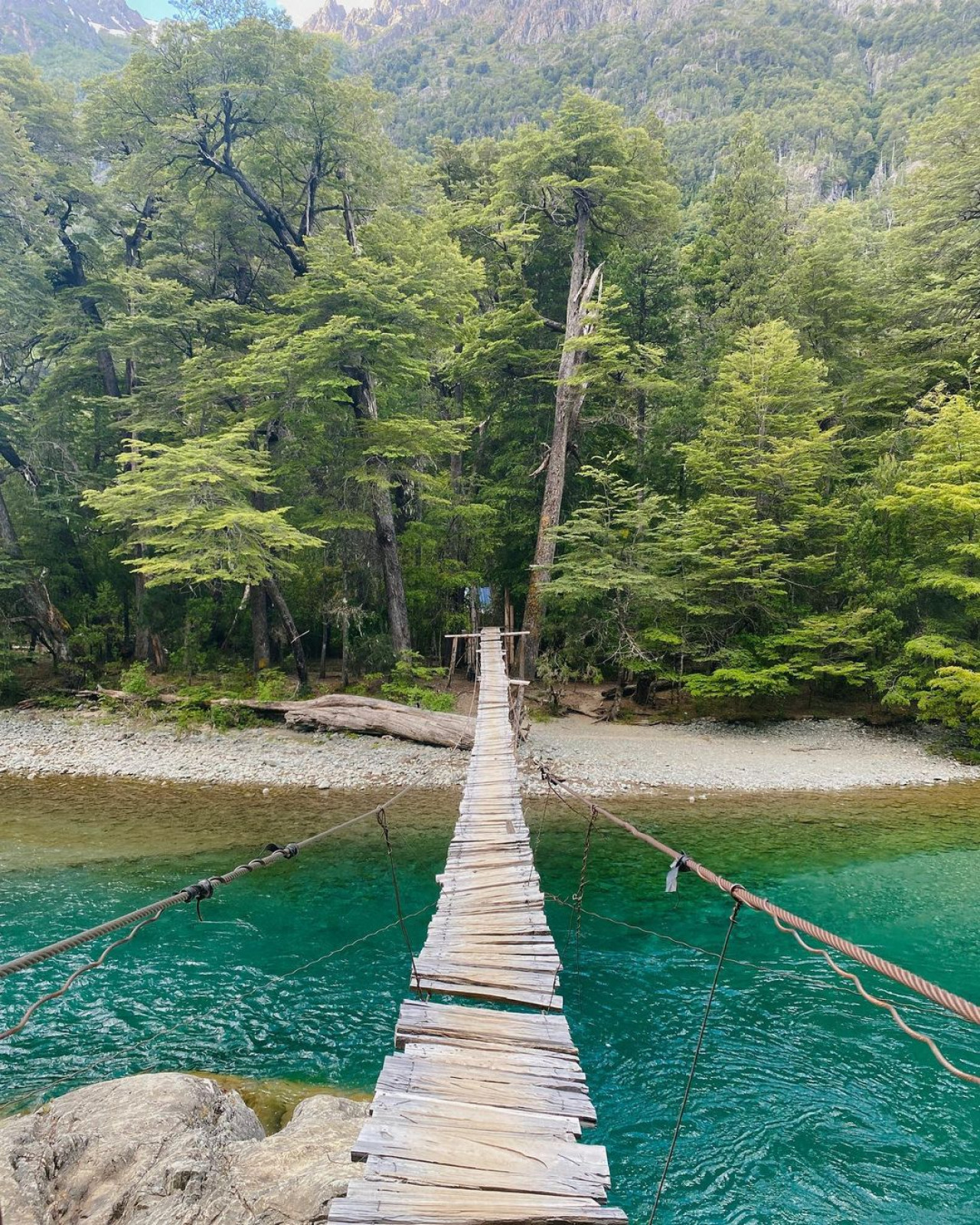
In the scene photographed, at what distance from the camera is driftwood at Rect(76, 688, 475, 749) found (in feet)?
35.9

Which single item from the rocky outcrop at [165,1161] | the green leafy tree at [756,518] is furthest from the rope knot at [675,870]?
the green leafy tree at [756,518]

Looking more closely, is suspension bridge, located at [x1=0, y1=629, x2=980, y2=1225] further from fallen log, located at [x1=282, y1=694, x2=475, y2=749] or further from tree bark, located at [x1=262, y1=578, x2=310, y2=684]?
tree bark, located at [x1=262, y1=578, x2=310, y2=684]

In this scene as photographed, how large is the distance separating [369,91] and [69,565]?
13554 millimetres

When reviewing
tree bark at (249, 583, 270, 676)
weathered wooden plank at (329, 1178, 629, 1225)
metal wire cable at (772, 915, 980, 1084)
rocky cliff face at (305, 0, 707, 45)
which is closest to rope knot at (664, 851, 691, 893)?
metal wire cable at (772, 915, 980, 1084)

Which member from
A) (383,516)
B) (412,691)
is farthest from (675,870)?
(383,516)

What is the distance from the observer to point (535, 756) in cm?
1068

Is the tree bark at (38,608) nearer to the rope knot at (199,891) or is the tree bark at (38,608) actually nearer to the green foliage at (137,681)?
the green foliage at (137,681)

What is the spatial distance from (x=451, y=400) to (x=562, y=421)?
4.10 meters

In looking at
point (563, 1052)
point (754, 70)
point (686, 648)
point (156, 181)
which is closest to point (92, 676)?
point (156, 181)

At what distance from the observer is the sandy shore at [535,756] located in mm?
9797

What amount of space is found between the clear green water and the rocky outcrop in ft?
3.11

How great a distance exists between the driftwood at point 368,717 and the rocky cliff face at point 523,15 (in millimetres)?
136027

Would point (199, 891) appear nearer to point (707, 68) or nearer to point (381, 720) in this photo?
point (381, 720)

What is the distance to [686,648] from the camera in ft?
42.7
